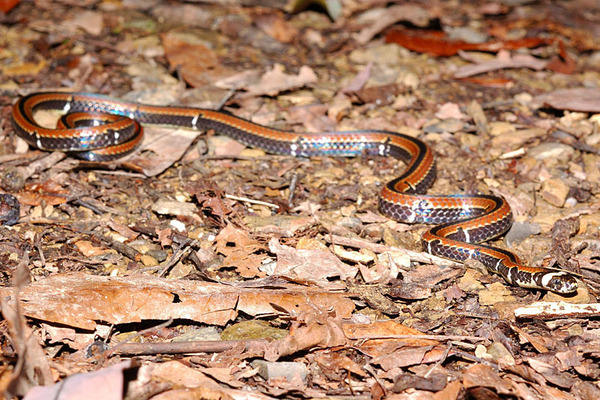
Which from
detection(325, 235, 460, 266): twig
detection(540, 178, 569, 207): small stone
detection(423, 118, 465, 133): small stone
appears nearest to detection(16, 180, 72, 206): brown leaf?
detection(325, 235, 460, 266): twig

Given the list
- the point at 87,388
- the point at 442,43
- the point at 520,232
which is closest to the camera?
the point at 87,388

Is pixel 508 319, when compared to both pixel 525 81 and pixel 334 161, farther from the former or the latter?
pixel 525 81

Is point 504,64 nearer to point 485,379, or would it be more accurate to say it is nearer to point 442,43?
point 442,43

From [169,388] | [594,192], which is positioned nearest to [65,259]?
[169,388]

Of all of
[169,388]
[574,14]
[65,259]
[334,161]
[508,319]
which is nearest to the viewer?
[169,388]

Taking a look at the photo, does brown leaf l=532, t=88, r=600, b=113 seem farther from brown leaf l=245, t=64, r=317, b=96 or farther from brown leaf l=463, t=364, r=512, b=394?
brown leaf l=463, t=364, r=512, b=394

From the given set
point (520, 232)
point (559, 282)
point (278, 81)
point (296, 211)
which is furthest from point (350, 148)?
point (559, 282)

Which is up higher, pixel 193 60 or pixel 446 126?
pixel 193 60
